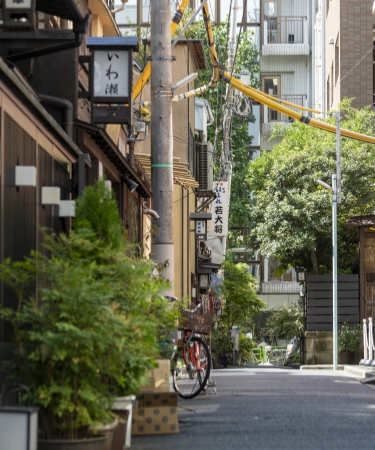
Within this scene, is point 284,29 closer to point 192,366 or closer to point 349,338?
point 349,338

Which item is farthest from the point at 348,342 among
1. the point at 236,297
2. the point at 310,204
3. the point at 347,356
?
the point at 236,297

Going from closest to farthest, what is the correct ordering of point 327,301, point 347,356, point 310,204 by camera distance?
point 347,356
point 327,301
point 310,204

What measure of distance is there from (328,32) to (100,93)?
42.6 m

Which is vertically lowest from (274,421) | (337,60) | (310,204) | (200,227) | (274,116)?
(274,421)

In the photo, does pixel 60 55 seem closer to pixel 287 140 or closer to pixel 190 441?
pixel 190 441

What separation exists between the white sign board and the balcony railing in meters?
54.4

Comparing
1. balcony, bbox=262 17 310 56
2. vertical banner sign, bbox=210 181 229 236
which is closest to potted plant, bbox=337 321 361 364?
vertical banner sign, bbox=210 181 229 236

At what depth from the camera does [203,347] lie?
1488 centimetres

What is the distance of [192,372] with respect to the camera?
1462 cm

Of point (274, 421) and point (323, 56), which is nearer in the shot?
point (274, 421)

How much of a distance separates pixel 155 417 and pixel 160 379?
3.01 feet

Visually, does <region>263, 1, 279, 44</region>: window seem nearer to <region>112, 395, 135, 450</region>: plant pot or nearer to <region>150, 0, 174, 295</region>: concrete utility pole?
<region>150, 0, 174, 295</region>: concrete utility pole

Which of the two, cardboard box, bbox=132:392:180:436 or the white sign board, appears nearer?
cardboard box, bbox=132:392:180:436

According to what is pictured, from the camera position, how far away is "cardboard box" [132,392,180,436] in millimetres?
10633
